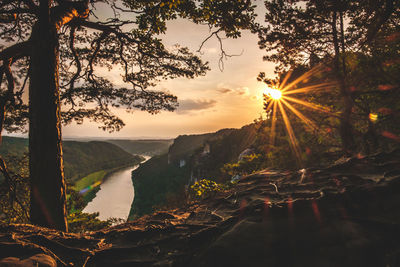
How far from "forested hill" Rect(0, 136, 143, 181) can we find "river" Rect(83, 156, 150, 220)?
25.4 m

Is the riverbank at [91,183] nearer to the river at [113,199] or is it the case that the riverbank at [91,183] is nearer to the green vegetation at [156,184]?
the river at [113,199]

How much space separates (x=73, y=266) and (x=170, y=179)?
98267 millimetres

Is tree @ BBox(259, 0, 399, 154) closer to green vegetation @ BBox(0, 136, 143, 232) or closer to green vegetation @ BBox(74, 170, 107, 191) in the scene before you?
green vegetation @ BBox(0, 136, 143, 232)

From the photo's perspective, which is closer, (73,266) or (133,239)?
(73,266)

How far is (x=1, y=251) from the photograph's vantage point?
192cm

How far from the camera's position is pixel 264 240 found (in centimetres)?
210

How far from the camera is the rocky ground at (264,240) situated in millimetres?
1797

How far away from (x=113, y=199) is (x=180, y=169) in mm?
35146

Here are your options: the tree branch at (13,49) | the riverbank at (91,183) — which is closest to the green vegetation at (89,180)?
the riverbank at (91,183)

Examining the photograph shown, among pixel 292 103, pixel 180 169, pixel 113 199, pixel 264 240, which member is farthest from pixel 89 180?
pixel 264 240

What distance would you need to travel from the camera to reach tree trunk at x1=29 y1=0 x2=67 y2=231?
4.20 metres

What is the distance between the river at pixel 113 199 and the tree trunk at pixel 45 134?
2588 inches

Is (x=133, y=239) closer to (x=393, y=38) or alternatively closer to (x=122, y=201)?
(x=393, y=38)

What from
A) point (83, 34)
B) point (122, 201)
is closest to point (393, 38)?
point (83, 34)
